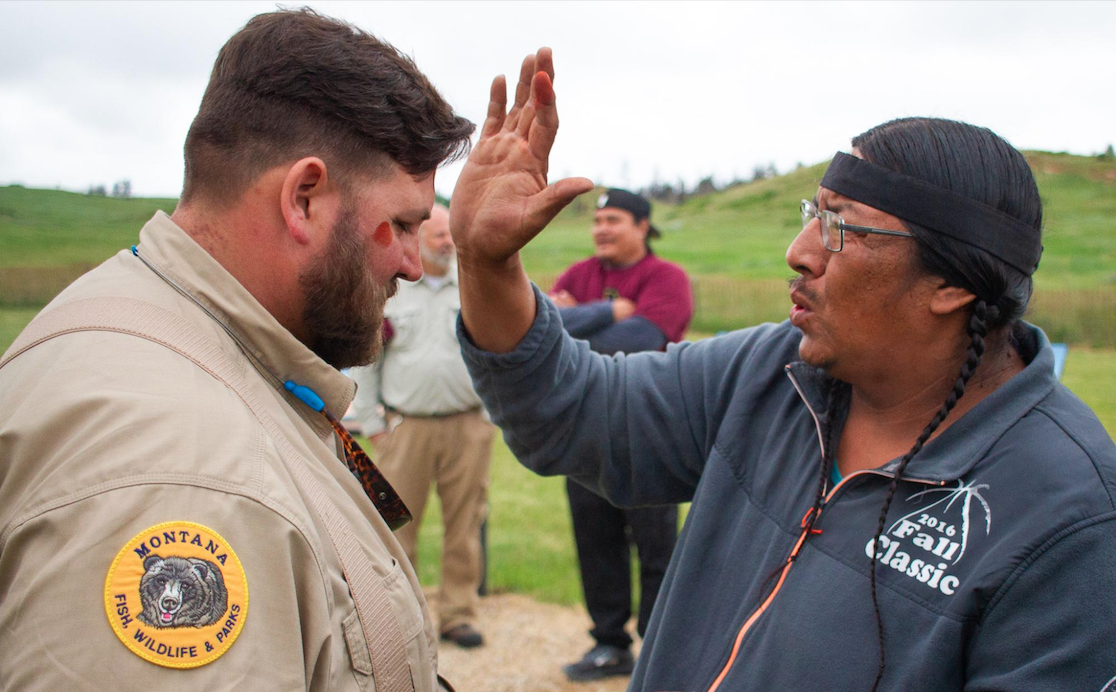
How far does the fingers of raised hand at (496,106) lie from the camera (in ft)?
6.57

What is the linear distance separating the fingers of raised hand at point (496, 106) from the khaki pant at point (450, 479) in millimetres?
3298

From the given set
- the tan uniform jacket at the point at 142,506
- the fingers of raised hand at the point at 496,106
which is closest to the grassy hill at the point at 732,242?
the fingers of raised hand at the point at 496,106

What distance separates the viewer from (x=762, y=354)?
217 centimetres

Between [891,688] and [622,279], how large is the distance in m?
3.62

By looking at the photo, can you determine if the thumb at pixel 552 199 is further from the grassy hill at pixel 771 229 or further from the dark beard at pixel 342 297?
the grassy hill at pixel 771 229

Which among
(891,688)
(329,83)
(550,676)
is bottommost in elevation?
(550,676)

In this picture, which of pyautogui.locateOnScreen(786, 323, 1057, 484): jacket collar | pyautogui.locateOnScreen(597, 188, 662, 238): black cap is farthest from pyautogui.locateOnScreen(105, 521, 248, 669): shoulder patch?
pyautogui.locateOnScreen(597, 188, 662, 238): black cap

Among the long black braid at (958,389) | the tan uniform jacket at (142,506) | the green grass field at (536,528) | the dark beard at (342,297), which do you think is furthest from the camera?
the green grass field at (536,528)

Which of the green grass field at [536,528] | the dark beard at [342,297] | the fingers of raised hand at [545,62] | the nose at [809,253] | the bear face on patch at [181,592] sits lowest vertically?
the green grass field at [536,528]

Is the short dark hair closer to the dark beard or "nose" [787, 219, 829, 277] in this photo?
the dark beard

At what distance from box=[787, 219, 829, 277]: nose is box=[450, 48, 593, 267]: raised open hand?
0.56 m

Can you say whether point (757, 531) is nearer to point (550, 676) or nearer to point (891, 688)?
point (891, 688)

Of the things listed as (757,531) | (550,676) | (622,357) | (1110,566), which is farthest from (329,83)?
(550,676)

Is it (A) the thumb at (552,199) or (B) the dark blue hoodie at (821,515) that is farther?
(A) the thumb at (552,199)
